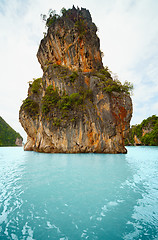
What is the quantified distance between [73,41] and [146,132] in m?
46.9

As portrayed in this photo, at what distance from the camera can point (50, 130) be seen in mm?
18328

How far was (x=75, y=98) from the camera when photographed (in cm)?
1862

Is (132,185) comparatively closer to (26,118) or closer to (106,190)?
(106,190)

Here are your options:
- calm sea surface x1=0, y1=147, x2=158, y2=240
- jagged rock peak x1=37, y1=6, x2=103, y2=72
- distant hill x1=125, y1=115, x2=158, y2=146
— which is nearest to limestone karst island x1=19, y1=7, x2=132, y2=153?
jagged rock peak x1=37, y1=6, x2=103, y2=72

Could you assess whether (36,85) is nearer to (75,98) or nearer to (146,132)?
(75,98)

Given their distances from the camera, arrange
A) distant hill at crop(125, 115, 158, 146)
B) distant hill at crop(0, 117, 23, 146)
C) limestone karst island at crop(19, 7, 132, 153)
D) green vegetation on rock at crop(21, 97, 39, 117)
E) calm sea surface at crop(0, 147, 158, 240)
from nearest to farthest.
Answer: calm sea surface at crop(0, 147, 158, 240), limestone karst island at crop(19, 7, 132, 153), green vegetation on rock at crop(21, 97, 39, 117), distant hill at crop(125, 115, 158, 146), distant hill at crop(0, 117, 23, 146)

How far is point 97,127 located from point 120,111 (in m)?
4.14

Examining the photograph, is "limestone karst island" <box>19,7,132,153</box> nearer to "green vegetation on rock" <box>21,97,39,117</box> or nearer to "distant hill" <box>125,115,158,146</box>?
"green vegetation on rock" <box>21,97,39,117</box>

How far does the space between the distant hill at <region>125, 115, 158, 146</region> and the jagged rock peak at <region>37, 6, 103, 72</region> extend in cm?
3691

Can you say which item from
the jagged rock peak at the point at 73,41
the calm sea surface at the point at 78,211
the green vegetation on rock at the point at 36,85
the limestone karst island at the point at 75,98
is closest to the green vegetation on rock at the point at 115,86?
the limestone karst island at the point at 75,98

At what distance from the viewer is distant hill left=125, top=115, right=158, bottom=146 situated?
4507cm

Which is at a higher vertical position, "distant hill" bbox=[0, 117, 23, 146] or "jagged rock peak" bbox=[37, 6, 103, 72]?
"jagged rock peak" bbox=[37, 6, 103, 72]

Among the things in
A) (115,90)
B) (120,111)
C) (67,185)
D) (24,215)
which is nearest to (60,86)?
(115,90)

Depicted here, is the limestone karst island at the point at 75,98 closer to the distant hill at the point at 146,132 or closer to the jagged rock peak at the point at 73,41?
the jagged rock peak at the point at 73,41
